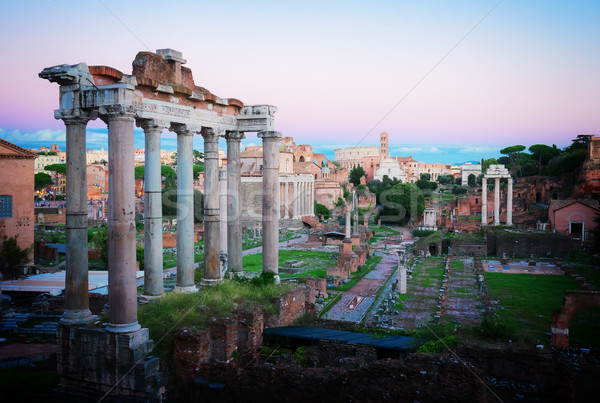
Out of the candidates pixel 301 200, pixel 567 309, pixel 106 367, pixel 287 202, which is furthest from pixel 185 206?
pixel 301 200

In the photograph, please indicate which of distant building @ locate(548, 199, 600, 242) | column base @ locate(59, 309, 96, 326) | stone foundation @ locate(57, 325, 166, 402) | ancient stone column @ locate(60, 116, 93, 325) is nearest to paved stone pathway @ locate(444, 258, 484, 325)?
stone foundation @ locate(57, 325, 166, 402)

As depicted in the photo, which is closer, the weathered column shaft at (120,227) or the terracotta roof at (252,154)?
the weathered column shaft at (120,227)

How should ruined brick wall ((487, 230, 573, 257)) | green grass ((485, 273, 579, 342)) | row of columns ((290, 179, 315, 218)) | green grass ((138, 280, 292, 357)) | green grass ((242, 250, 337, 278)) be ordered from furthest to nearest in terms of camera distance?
row of columns ((290, 179, 315, 218)) < ruined brick wall ((487, 230, 573, 257)) < green grass ((242, 250, 337, 278)) < green grass ((485, 273, 579, 342)) < green grass ((138, 280, 292, 357))

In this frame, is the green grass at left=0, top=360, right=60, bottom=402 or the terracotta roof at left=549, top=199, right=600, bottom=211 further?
the terracotta roof at left=549, top=199, right=600, bottom=211

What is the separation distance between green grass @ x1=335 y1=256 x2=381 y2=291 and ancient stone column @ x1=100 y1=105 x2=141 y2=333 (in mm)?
19325

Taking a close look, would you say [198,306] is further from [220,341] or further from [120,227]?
[120,227]

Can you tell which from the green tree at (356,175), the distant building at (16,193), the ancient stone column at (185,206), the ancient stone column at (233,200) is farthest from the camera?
the green tree at (356,175)

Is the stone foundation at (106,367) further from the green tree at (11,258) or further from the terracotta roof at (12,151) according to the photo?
the terracotta roof at (12,151)

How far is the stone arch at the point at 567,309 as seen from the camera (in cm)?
1459

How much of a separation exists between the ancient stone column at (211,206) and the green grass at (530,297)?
9374 millimetres

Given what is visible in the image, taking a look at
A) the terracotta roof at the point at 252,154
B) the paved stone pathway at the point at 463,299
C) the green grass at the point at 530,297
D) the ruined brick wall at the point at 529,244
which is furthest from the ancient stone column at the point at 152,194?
the terracotta roof at the point at 252,154

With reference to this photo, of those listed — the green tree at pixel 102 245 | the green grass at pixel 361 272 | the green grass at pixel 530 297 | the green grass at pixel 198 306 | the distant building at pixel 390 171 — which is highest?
the distant building at pixel 390 171

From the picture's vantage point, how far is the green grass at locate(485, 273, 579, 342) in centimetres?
1830

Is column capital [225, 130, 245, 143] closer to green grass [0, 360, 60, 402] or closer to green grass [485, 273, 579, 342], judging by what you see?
green grass [0, 360, 60, 402]
